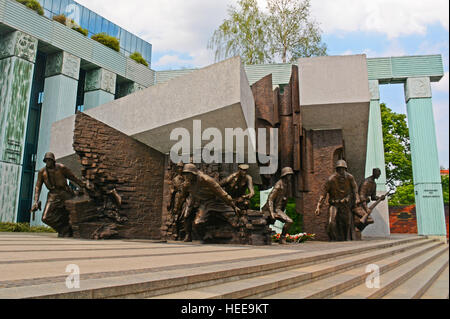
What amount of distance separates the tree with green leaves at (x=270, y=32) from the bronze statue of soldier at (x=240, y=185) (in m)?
5.57

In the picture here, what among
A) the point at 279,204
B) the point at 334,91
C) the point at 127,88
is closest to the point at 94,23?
the point at 127,88

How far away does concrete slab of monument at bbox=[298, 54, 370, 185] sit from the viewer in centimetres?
991

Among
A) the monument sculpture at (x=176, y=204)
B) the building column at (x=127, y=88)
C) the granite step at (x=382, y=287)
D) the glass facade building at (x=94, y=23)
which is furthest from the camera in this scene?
the building column at (x=127, y=88)

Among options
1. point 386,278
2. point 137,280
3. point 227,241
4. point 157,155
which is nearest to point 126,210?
point 157,155

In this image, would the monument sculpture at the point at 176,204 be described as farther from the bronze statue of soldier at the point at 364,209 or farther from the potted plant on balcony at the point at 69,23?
the potted plant on balcony at the point at 69,23

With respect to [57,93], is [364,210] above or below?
below

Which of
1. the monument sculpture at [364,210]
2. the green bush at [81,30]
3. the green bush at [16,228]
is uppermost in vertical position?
the green bush at [81,30]

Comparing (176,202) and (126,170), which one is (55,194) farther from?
(176,202)

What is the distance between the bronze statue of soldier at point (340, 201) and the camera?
30.6 feet

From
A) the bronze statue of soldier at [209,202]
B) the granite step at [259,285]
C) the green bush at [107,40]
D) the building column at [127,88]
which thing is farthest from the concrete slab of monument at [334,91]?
the green bush at [107,40]

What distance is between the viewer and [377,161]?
18.5m

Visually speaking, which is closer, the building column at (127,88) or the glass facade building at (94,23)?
the glass facade building at (94,23)

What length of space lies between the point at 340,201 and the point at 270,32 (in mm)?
7527
